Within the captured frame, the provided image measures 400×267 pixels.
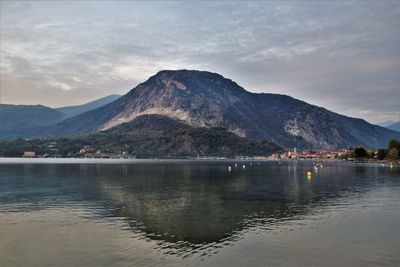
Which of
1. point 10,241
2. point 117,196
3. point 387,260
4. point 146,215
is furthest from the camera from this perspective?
point 117,196

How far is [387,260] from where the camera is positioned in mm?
34781

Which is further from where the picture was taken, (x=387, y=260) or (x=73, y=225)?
(x=73, y=225)

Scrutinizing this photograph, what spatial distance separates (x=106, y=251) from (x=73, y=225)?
49.3 feet

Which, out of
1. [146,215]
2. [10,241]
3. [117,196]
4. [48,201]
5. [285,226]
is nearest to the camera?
[10,241]

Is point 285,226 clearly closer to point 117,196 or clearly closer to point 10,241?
point 10,241

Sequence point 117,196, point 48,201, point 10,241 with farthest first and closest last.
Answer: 1. point 117,196
2. point 48,201
3. point 10,241

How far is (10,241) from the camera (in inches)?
1633

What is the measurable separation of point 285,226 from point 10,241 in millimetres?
31717

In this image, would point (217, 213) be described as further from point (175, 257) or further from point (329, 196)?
point (329, 196)

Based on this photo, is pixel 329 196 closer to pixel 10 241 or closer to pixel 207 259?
pixel 207 259

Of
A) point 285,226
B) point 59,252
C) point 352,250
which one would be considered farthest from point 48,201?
point 352,250

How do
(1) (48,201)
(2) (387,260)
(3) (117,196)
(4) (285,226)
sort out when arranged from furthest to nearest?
1. (3) (117,196)
2. (1) (48,201)
3. (4) (285,226)
4. (2) (387,260)

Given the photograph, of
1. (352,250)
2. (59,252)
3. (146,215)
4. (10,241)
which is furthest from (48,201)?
(352,250)

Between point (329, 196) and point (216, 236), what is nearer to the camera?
point (216, 236)
